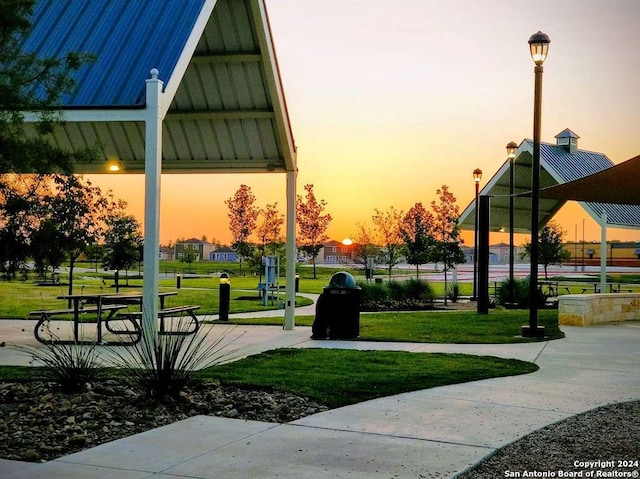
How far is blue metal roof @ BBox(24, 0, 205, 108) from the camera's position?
11344 mm

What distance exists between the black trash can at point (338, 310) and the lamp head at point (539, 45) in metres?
5.10

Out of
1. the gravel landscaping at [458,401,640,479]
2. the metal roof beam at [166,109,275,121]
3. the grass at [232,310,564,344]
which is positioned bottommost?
the gravel landscaping at [458,401,640,479]

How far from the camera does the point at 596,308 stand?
16453 millimetres

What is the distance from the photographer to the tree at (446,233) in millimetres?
33188

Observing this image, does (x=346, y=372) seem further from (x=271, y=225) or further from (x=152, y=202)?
(x=271, y=225)

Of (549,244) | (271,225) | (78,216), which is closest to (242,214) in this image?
(271,225)

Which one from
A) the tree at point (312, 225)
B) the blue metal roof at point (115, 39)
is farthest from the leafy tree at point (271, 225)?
the blue metal roof at point (115, 39)

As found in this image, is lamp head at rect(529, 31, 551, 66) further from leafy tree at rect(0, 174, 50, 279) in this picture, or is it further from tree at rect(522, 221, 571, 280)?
tree at rect(522, 221, 571, 280)

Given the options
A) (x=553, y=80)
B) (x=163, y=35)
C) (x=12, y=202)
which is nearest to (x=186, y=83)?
(x=163, y=35)

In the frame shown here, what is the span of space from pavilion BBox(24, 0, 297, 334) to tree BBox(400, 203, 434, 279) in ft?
54.8

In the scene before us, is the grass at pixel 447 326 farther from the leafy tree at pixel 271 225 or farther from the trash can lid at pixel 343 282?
the leafy tree at pixel 271 225

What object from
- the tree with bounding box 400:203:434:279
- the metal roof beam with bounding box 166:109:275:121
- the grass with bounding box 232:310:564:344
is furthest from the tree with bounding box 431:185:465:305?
the metal roof beam with bounding box 166:109:275:121

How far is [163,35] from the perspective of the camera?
40.1 feet

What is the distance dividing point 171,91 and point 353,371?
16.6 ft
